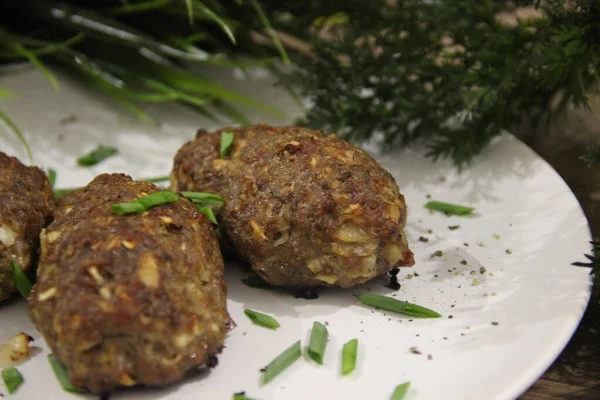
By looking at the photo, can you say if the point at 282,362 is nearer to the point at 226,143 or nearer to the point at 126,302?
the point at 126,302

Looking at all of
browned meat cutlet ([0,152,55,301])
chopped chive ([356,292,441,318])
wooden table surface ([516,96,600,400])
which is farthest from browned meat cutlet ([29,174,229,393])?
wooden table surface ([516,96,600,400])

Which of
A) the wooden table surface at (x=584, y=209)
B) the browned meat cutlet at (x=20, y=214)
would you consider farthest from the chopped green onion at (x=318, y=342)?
the browned meat cutlet at (x=20, y=214)

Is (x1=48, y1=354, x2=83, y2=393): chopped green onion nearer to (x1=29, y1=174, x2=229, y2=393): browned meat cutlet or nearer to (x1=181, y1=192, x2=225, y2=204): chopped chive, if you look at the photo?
(x1=29, y1=174, x2=229, y2=393): browned meat cutlet

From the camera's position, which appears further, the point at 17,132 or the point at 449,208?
the point at 17,132

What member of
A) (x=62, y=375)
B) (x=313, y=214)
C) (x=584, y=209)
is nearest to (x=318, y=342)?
(x=313, y=214)

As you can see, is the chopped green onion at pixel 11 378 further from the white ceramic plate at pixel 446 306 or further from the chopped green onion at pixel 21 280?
the chopped green onion at pixel 21 280

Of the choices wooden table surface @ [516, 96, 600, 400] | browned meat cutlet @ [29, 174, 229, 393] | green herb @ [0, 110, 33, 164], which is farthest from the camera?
green herb @ [0, 110, 33, 164]

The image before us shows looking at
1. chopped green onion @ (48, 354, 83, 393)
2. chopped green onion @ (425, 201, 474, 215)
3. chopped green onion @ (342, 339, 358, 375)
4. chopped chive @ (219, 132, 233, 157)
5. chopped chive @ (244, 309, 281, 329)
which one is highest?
chopped green onion @ (425, 201, 474, 215)

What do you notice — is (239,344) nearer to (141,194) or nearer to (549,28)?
(141,194)
